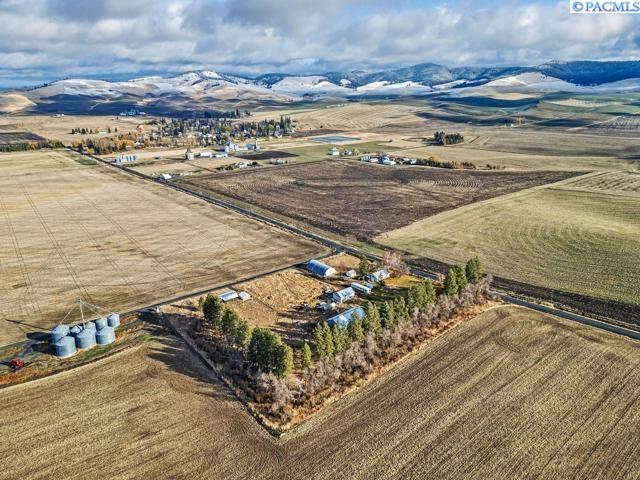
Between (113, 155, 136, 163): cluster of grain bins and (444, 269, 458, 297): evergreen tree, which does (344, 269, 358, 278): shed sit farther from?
(113, 155, 136, 163): cluster of grain bins

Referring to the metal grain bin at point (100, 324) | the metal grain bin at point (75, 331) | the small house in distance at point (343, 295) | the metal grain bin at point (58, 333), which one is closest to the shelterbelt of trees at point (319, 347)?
the small house in distance at point (343, 295)

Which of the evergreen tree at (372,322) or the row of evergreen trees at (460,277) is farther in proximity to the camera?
the row of evergreen trees at (460,277)

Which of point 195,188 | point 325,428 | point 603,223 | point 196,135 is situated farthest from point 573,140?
point 325,428

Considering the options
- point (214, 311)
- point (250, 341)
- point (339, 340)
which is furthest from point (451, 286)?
point (214, 311)

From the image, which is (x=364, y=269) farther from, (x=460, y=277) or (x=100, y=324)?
(x=100, y=324)

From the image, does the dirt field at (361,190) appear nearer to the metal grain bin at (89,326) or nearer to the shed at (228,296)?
the shed at (228,296)

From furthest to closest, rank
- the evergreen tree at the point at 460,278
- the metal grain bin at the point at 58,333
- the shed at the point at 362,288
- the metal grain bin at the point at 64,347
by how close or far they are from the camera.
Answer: the shed at the point at 362,288 → the evergreen tree at the point at 460,278 → the metal grain bin at the point at 58,333 → the metal grain bin at the point at 64,347
